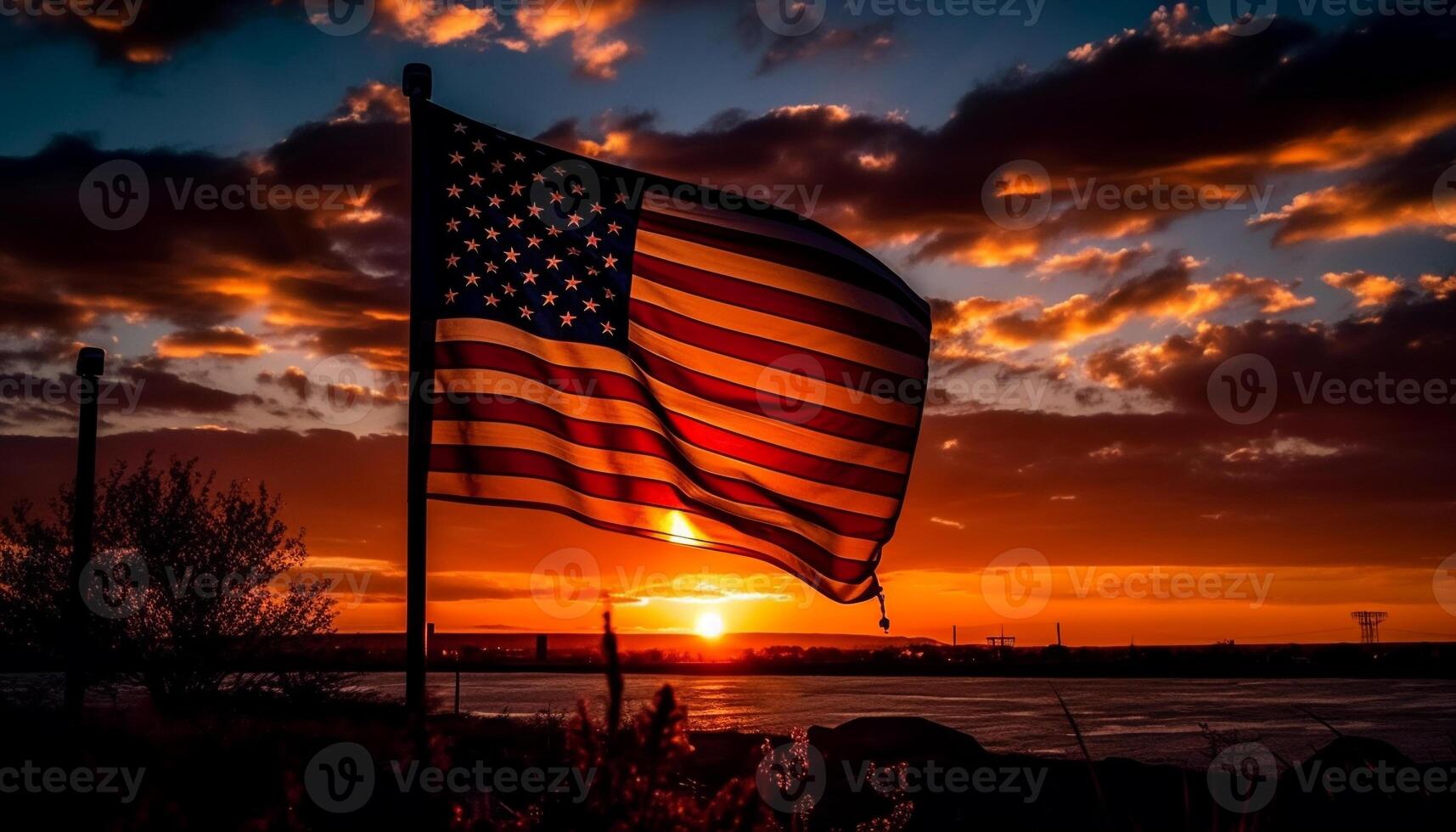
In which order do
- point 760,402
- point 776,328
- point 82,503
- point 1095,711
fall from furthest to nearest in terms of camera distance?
point 1095,711, point 82,503, point 776,328, point 760,402

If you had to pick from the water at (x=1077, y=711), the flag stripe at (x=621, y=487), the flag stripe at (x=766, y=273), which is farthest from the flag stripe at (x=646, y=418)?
the water at (x=1077, y=711)

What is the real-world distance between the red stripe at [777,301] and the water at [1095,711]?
26.5 feet

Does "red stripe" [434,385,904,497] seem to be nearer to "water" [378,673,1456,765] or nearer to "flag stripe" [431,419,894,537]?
"flag stripe" [431,419,894,537]

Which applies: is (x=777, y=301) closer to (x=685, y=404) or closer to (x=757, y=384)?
(x=757, y=384)

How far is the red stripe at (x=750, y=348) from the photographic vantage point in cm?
1033

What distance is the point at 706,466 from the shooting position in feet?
33.8

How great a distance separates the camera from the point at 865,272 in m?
10.9

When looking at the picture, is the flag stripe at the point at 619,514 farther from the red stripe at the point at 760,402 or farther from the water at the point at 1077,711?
the water at the point at 1077,711

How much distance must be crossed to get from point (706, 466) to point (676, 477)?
28 centimetres

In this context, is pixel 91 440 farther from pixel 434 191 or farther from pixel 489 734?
pixel 434 191

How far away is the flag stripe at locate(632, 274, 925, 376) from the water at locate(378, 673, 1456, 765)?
7.97 metres

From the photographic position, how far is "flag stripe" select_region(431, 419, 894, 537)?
9.55 metres

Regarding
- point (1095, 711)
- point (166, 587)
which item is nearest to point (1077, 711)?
point (1095, 711)

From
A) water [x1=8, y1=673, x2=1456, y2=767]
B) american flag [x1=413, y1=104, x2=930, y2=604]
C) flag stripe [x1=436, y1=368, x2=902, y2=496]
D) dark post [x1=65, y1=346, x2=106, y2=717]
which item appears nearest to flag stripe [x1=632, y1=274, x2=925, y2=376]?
american flag [x1=413, y1=104, x2=930, y2=604]
